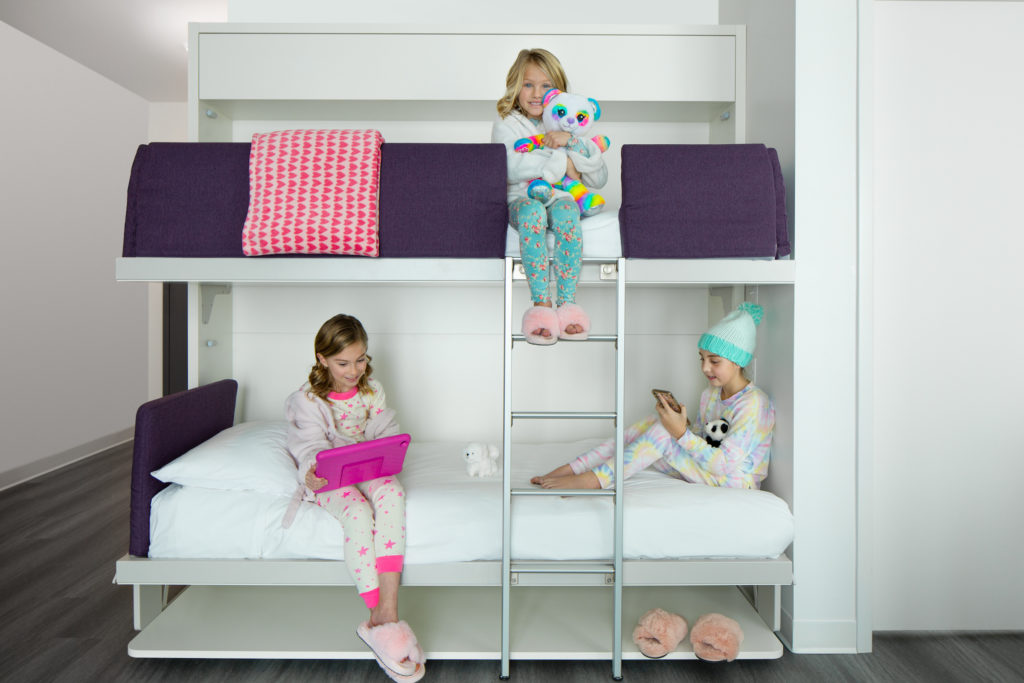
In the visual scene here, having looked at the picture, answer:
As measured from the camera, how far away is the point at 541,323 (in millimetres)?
1887

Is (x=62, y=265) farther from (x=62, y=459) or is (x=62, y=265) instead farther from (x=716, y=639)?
(x=716, y=639)

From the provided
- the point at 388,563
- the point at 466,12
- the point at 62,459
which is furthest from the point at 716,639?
the point at 62,459

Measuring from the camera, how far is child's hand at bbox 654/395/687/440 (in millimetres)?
2178

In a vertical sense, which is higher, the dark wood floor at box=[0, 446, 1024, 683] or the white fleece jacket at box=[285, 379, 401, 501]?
the white fleece jacket at box=[285, 379, 401, 501]

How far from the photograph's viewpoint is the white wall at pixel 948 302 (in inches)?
88.2

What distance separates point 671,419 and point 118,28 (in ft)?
13.9

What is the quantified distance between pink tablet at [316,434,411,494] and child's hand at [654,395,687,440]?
82 cm

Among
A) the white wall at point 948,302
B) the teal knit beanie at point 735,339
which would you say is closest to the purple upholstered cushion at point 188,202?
the teal knit beanie at point 735,339

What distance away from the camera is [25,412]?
13.6 feet

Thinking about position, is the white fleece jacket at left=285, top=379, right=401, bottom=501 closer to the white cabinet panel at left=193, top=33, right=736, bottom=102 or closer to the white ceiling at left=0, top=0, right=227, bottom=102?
the white cabinet panel at left=193, top=33, right=736, bottom=102

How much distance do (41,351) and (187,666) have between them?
10.6ft

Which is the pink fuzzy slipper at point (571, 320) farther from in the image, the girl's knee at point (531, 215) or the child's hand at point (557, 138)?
the child's hand at point (557, 138)

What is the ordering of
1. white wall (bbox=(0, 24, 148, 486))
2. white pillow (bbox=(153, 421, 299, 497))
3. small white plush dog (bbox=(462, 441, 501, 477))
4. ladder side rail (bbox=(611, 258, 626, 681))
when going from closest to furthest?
ladder side rail (bbox=(611, 258, 626, 681)), white pillow (bbox=(153, 421, 299, 497)), small white plush dog (bbox=(462, 441, 501, 477)), white wall (bbox=(0, 24, 148, 486))

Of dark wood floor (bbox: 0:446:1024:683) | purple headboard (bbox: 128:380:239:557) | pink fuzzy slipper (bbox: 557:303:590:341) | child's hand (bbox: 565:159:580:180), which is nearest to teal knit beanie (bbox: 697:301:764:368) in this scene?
pink fuzzy slipper (bbox: 557:303:590:341)
